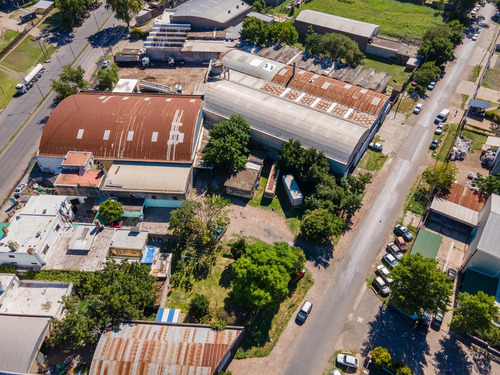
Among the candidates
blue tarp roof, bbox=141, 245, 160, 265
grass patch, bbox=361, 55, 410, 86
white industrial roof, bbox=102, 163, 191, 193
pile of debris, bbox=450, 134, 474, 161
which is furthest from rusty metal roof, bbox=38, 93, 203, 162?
grass patch, bbox=361, 55, 410, 86

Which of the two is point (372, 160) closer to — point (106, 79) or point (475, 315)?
point (475, 315)

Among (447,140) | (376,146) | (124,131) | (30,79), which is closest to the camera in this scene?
(124,131)

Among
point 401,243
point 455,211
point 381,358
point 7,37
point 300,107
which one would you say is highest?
point 7,37

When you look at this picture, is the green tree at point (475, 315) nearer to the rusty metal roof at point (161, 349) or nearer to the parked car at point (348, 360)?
the parked car at point (348, 360)

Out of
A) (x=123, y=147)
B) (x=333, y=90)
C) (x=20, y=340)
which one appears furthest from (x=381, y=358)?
(x=333, y=90)

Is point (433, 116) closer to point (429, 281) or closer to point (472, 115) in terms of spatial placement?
point (472, 115)

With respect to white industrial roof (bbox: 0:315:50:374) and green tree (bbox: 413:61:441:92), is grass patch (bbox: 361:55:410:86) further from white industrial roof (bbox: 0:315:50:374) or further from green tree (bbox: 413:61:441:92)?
white industrial roof (bbox: 0:315:50:374)

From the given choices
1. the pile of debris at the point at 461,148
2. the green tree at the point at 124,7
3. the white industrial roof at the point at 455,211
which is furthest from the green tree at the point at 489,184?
the green tree at the point at 124,7
